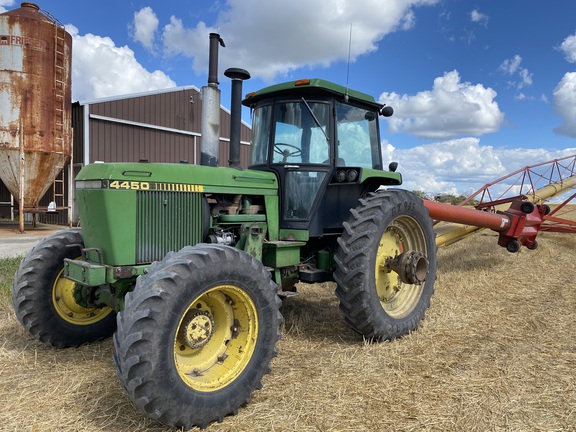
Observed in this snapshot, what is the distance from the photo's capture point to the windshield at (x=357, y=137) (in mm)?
4520

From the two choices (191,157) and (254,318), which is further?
(191,157)

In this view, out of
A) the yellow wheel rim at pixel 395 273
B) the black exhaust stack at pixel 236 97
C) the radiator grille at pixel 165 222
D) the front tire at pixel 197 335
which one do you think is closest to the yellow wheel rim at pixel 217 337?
the front tire at pixel 197 335

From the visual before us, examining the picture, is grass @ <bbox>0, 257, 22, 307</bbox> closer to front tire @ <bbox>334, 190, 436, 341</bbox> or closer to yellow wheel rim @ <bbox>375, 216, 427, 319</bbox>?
front tire @ <bbox>334, 190, 436, 341</bbox>

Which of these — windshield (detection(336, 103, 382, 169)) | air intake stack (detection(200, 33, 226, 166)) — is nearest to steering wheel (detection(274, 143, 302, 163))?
windshield (detection(336, 103, 382, 169))

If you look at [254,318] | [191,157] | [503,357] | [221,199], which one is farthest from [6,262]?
[191,157]

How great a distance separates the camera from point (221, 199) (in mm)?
3900

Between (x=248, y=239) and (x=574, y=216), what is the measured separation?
54.9ft

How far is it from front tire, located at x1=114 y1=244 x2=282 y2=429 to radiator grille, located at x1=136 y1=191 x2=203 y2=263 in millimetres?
559

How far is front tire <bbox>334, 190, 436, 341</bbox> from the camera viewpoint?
3.93 m

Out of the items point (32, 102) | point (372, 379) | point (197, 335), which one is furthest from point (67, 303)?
point (32, 102)

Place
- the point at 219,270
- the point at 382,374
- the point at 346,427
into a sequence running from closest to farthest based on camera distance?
1. the point at 346,427
2. the point at 219,270
3. the point at 382,374

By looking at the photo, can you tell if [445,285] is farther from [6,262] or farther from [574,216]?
[574,216]

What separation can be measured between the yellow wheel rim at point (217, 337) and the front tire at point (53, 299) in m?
1.57

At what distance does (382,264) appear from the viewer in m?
4.58
